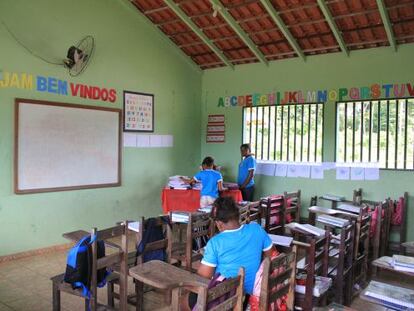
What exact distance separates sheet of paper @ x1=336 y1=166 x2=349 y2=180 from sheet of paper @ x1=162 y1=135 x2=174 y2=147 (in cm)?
266

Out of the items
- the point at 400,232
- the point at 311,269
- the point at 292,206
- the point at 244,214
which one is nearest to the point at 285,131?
the point at 292,206

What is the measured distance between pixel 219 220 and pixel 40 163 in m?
3.32

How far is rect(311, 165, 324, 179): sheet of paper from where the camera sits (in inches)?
236

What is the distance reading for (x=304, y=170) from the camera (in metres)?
6.13

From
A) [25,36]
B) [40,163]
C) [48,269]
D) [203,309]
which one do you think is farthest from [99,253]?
[25,36]

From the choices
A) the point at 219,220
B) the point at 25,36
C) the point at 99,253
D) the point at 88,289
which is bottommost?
the point at 88,289

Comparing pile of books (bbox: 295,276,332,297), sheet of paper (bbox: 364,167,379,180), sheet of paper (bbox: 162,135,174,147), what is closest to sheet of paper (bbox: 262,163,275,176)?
sheet of paper (bbox: 364,167,379,180)

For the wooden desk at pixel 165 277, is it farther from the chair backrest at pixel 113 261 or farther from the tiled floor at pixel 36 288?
the tiled floor at pixel 36 288

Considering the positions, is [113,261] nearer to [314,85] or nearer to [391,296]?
[391,296]

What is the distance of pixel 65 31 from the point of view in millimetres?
5164

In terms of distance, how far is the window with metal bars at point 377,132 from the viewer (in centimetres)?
539

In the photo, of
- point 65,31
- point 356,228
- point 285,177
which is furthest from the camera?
point 285,177

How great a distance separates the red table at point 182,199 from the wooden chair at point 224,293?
364 centimetres

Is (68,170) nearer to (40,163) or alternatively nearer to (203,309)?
(40,163)
